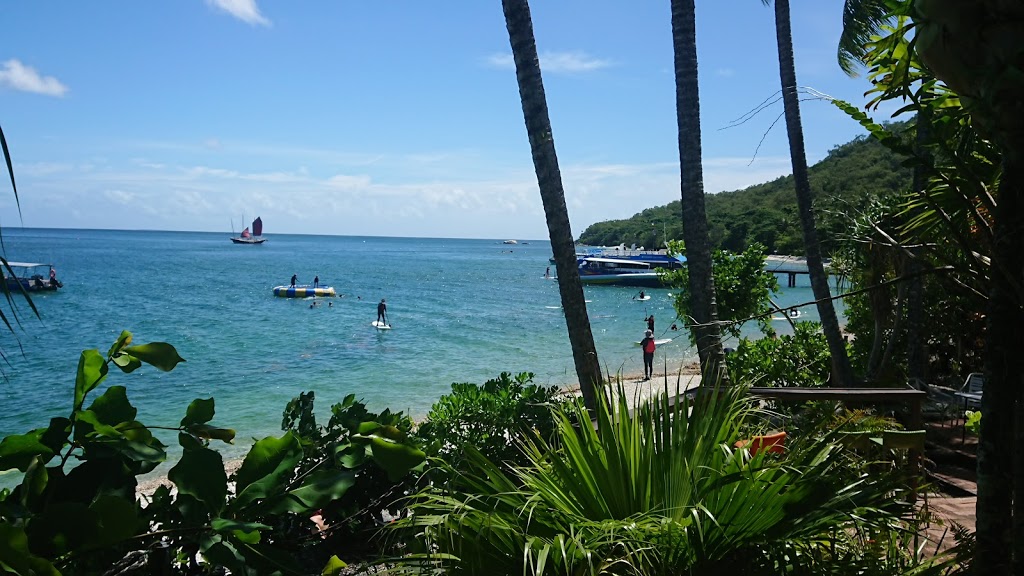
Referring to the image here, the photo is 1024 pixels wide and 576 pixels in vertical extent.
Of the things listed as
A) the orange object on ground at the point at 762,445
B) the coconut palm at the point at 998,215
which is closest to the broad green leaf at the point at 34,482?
the orange object on ground at the point at 762,445

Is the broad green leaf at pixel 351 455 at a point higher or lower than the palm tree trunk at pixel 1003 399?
lower

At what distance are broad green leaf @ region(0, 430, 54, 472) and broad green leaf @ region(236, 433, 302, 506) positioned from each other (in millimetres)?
397

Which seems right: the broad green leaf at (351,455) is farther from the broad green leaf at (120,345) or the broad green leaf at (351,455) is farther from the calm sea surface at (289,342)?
the calm sea surface at (289,342)

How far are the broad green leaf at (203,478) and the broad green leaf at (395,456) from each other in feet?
1.16

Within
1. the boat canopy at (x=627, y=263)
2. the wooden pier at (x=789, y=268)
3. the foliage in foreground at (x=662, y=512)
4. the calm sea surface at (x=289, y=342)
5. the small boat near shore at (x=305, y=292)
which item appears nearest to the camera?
the foliage in foreground at (x=662, y=512)

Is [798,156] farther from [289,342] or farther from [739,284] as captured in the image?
[289,342]

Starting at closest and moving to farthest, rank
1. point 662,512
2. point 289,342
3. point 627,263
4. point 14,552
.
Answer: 1. point 14,552
2. point 662,512
3. point 289,342
4. point 627,263

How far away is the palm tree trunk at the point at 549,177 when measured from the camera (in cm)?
542

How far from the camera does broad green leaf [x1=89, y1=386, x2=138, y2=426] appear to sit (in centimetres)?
160

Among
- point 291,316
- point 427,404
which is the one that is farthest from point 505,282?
point 427,404

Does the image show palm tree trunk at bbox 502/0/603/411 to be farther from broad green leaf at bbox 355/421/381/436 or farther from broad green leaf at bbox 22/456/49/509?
broad green leaf at bbox 22/456/49/509

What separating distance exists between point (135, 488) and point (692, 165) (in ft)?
20.8

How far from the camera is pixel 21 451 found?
146cm

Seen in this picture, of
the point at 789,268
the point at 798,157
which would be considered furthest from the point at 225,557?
the point at 789,268
